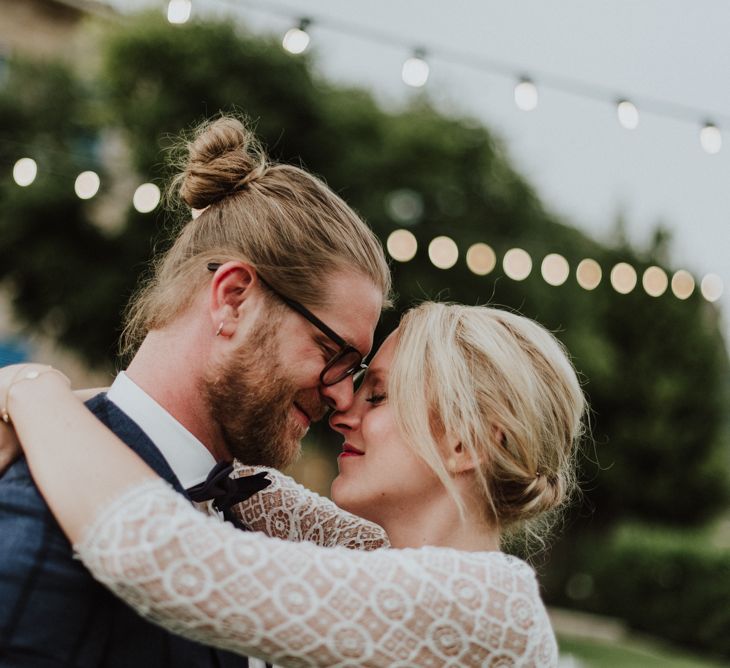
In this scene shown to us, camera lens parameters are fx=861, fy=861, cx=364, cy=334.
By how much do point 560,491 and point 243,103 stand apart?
857 centimetres

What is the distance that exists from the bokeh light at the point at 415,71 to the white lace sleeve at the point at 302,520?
2.82m

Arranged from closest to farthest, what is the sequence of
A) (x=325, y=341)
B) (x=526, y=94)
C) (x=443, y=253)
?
1. (x=325, y=341)
2. (x=526, y=94)
3. (x=443, y=253)

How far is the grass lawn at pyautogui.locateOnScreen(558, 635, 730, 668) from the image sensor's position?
11.2 meters

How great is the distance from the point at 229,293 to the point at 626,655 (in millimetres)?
11861

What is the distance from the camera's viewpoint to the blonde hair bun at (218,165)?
2.26 m

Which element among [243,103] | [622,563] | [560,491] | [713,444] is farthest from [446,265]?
[713,444]

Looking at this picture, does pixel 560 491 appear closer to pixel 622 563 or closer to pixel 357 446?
pixel 357 446

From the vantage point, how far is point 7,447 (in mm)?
1703

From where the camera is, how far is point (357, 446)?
2344 mm

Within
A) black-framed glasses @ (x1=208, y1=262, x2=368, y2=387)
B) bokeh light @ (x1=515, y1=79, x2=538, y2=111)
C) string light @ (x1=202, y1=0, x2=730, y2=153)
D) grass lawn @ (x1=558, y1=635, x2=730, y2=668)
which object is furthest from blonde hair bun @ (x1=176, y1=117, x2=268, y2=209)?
grass lawn @ (x1=558, y1=635, x2=730, y2=668)

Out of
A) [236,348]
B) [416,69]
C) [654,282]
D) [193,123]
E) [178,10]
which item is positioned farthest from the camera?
[193,123]

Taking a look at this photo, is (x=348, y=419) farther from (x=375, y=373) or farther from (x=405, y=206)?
(x=405, y=206)

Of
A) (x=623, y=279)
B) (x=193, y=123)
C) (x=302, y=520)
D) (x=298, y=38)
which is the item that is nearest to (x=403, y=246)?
(x=623, y=279)

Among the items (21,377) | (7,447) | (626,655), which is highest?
(21,377)
